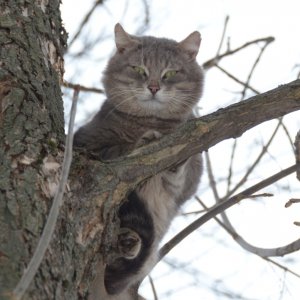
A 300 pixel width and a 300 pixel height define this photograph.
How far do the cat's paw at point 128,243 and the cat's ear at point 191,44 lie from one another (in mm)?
1689

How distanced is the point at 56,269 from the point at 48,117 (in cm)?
70

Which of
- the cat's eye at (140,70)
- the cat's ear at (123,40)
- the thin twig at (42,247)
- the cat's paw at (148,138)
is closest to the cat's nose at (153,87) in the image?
the cat's eye at (140,70)

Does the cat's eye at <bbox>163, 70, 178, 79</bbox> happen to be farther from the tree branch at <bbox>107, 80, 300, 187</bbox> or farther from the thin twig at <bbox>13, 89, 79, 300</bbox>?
the thin twig at <bbox>13, 89, 79, 300</bbox>

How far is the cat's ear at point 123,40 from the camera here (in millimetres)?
4059

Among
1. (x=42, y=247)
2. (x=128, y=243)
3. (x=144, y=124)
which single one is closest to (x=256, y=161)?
(x=144, y=124)

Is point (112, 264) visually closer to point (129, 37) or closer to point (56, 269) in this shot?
point (56, 269)

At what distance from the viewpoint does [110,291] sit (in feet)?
9.55

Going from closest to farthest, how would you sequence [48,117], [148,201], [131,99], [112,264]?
1. [48,117]
2. [112,264]
3. [148,201]
4. [131,99]

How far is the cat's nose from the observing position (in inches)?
146

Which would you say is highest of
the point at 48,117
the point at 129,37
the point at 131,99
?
the point at 129,37

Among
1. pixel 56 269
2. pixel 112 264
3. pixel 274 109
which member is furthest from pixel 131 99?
pixel 56 269

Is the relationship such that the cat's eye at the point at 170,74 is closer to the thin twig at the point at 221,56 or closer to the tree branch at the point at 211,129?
the thin twig at the point at 221,56

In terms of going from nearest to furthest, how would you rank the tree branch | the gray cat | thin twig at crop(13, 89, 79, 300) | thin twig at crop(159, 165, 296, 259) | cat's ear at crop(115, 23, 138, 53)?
1. thin twig at crop(13, 89, 79, 300)
2. the tree branch
3. thin twig at crop(159, 165, 296, 259)
4. the gray cat
5. cat's ear at crop(115, 23, 138, 53)

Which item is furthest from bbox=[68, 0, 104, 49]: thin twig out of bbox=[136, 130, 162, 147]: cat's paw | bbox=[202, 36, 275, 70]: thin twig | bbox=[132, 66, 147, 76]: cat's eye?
bbox=[136, 130, 162, 147]: cat's paw
